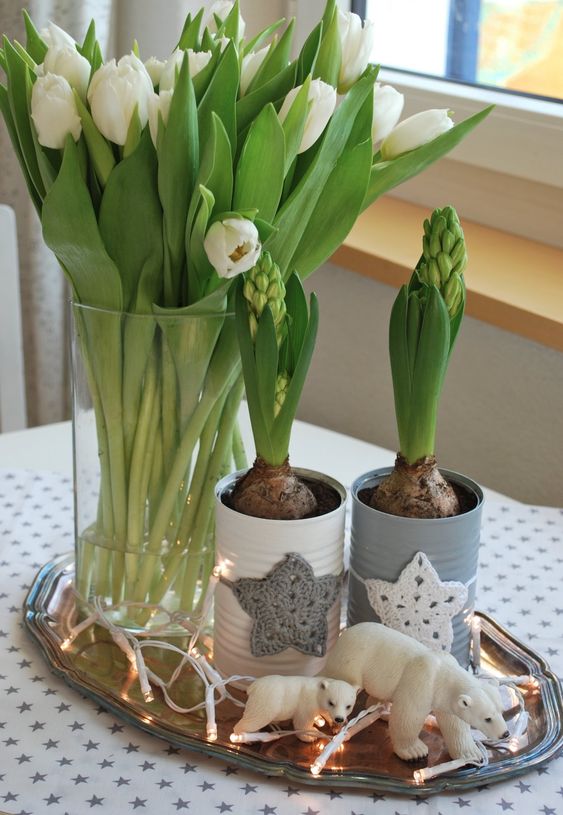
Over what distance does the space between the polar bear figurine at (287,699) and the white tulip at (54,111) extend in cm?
31

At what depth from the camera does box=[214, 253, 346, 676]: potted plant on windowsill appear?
55 centimetres

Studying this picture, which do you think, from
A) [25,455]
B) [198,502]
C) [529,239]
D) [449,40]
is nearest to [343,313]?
[529,239]

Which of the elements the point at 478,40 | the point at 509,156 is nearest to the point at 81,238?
the point at 509,156

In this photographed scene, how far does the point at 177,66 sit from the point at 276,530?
26 cm

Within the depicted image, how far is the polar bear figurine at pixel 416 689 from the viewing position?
0.53 metres

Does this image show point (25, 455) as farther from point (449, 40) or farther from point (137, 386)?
point (449, 40)

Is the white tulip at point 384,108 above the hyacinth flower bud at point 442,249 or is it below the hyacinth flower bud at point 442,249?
above

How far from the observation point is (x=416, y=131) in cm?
60

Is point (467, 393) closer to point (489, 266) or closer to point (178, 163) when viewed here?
point (489, 266)

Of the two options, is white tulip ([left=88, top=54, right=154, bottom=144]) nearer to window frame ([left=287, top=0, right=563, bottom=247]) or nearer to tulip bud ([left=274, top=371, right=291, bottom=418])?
tulip bud ([left=274, top=371, right=291, bottom=418])

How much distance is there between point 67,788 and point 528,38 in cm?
113

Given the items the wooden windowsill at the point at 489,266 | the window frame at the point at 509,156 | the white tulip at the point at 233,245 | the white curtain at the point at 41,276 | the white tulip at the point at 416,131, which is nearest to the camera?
the white tulip at the point at 233,245

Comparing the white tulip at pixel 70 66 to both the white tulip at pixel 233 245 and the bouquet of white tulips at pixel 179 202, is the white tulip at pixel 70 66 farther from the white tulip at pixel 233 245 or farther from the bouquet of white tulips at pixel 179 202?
the white tulip at pixel 233 245

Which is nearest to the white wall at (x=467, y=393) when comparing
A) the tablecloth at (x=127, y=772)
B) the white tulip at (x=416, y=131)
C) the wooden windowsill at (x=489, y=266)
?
the wooden windowsill at (x=489, y=266)
